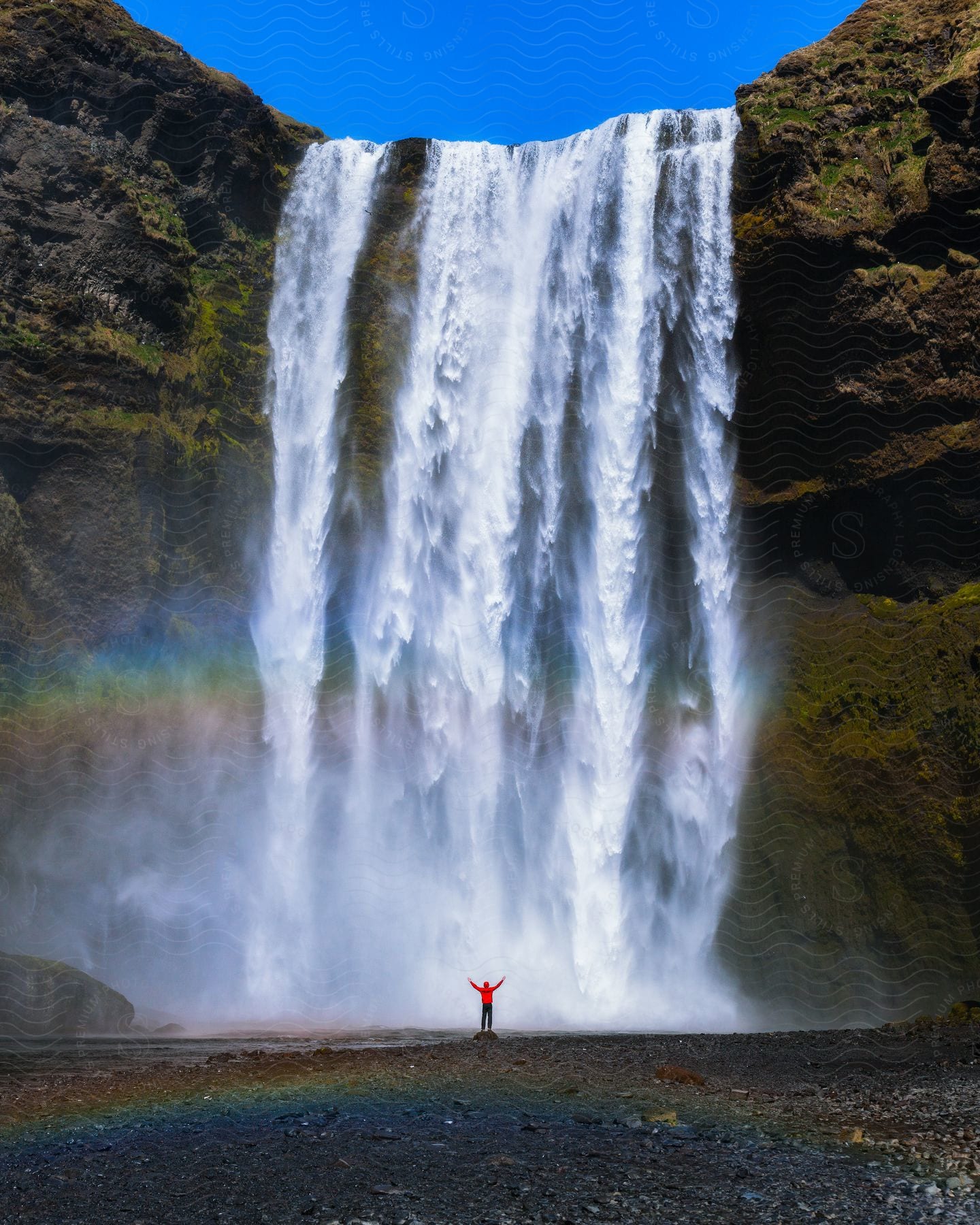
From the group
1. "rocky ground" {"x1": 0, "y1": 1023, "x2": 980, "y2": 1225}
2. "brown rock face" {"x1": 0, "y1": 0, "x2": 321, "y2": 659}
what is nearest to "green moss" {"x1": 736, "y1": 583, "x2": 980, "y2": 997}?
"rocky ground" {"x1": 0, "y1": 1023, "x2": 980, "y2": 1225}

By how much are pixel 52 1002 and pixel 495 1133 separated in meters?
9.80

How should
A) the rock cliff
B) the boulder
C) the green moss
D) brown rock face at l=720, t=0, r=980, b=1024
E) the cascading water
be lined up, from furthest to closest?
the cascading water
the rock cliff
brown rock face at l=720, t=0, r=980, b=1024
the green moss
the boulder

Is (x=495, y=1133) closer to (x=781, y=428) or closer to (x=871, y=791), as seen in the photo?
(x=871, y=791)

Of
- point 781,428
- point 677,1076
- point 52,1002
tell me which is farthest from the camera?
point 781,428

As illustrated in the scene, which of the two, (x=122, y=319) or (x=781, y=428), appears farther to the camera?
(x=122, y=319)

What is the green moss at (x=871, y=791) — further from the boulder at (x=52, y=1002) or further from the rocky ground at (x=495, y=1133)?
the boulder at (x=52, y=1002)

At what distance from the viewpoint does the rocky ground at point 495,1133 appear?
307 inches

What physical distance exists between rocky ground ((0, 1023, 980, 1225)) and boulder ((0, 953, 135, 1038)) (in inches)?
63.1

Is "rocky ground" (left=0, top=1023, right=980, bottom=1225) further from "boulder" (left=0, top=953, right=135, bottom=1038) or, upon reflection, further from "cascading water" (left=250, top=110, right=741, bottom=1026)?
"cascading water" (left=250, top=110, right=741, bottom=1026)

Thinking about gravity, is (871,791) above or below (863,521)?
below

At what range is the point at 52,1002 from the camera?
16734mm

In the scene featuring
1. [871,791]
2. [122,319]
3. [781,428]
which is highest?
[122,319]

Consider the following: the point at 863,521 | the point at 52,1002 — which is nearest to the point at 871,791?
the point at 863,521

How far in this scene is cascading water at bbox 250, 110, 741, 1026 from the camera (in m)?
21.8
